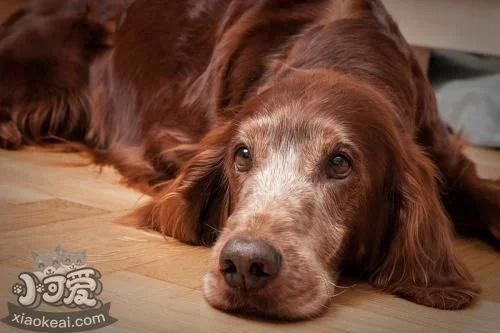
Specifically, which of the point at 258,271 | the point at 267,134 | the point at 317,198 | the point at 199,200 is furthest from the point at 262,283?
the point at 199,200

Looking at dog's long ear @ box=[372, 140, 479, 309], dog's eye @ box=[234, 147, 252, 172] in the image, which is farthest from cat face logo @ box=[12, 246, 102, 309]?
dog's long ear @ box=[372, 140, 479, 309]

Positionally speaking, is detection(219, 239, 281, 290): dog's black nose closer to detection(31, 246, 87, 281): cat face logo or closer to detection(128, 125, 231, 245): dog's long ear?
detection(31, 246, 87, 281): cat face logo

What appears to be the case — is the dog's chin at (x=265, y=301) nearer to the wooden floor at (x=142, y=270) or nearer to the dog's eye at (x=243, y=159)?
the wooden floor at (x=142, y=270)

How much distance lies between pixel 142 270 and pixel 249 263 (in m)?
0.38

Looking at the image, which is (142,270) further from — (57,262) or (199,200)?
(199,200)

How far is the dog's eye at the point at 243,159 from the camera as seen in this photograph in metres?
1.94

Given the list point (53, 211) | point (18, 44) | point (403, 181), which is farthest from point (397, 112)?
point (18, 44)

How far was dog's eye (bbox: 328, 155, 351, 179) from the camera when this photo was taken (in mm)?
1853

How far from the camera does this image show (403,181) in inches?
77.9

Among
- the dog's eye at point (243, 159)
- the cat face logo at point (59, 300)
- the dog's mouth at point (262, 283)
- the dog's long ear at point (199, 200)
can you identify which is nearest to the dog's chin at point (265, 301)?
the dog's mouth at point (262, 283)

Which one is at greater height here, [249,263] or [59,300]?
[249,263]

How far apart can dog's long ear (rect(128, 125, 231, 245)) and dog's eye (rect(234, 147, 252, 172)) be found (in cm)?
16

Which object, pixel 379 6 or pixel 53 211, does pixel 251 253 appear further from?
pixel 379 6

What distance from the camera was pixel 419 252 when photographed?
6.29 feet
